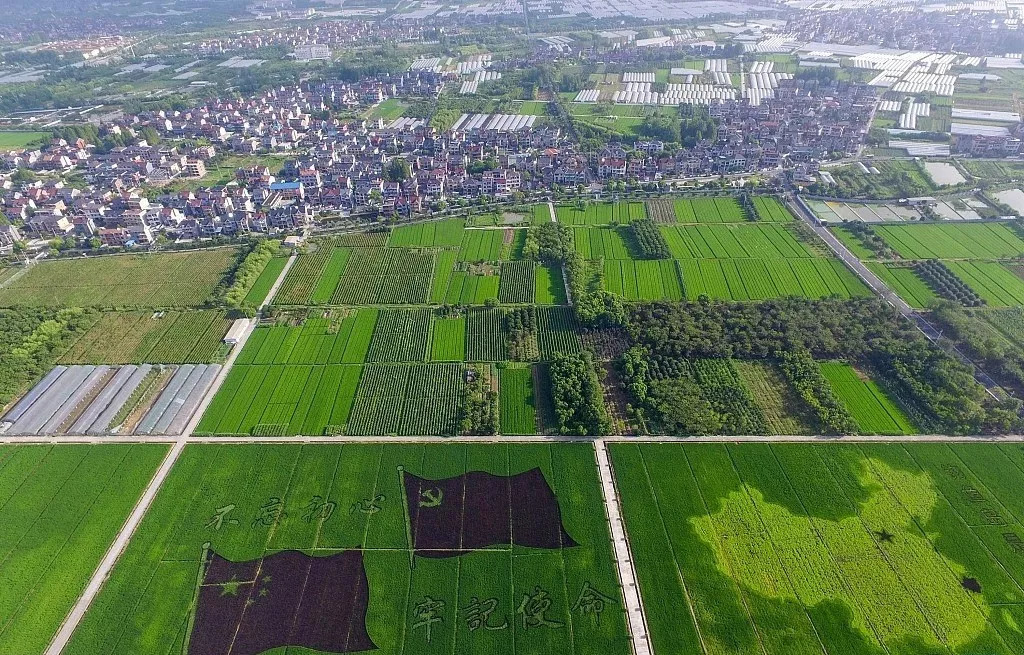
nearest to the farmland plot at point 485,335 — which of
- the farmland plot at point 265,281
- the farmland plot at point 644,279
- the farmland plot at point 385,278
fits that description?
the farmland plot at point 385,278

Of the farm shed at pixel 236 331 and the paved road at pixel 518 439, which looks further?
the farm shed at pixel 236 331

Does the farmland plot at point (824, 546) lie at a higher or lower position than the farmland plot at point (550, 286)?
lower

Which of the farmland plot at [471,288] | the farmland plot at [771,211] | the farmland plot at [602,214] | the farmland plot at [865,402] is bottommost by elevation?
the farmland plot at [471,288]

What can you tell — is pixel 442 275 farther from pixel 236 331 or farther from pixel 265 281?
pixel 236 331

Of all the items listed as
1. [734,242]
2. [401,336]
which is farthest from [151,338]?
[734,242]

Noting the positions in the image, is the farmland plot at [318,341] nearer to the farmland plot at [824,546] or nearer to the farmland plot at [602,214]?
the farmland plot at [824,546]

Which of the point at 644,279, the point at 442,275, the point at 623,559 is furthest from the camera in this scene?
the point at 442,275
